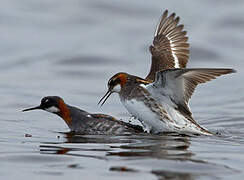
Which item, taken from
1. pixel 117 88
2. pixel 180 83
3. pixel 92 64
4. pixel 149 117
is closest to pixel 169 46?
pixel 117 88

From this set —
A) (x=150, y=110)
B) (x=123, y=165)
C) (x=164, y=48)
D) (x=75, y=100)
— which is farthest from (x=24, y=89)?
(x=123, y=165)

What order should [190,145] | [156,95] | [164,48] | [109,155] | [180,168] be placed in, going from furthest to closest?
[164,48], [156,95], [190,145], [109,155], [180,168]

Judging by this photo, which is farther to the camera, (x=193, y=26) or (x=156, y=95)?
(x=193, y=26)

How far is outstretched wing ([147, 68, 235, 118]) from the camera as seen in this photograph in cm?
1126

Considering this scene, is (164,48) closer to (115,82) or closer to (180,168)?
(115,82)

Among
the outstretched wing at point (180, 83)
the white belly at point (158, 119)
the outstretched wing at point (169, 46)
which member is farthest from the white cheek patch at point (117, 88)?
the outstretched wing at point (169, 46)

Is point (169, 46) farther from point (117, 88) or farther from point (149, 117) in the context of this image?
point (149, 117)

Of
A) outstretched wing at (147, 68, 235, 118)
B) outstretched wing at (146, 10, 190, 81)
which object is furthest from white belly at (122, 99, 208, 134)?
outstretched wing at (146, 10, 190, 81)

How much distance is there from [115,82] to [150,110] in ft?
3.14

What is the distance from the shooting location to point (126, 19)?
26297 mm

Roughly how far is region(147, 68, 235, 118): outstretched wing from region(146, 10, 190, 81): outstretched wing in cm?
167

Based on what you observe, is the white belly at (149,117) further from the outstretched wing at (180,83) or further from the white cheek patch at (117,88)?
the white cheek patch at (117,88)

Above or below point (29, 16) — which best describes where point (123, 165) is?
below

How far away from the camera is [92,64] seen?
21062mm
